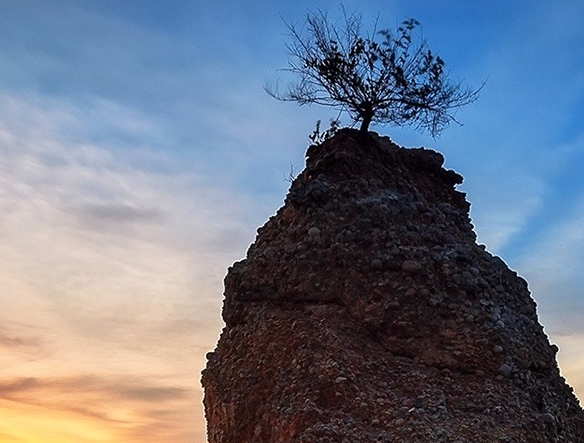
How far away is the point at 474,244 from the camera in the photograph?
8.09 meters

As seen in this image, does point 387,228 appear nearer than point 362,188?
Yes

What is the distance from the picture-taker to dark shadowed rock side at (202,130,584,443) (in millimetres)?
6207

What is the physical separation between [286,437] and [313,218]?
2274 mm

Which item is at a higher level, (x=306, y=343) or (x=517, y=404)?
(x=306, y=343)

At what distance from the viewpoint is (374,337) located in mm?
6824

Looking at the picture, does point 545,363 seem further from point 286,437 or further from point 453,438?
point 286,437

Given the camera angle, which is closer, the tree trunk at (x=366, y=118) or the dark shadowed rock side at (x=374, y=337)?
the dark shadowed rock side at (x=374, y=337)

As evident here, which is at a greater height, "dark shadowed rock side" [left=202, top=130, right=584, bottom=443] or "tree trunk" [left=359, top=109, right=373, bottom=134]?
"tree trunk" [left=359, top=109, right=373, bottom=134]

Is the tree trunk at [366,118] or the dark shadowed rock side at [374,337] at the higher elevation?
the tree trunk at [366,118]

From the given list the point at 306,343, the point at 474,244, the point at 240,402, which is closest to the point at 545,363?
the point at 474,244

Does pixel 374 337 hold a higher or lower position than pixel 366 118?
lower

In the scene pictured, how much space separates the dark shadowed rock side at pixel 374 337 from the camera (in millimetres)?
6207

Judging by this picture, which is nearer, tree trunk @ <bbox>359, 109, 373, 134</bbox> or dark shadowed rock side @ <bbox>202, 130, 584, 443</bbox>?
dark shadowed rock side @ <bbox>202, 130, 584, 443</bbox>

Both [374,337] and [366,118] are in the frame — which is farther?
[366,118]
